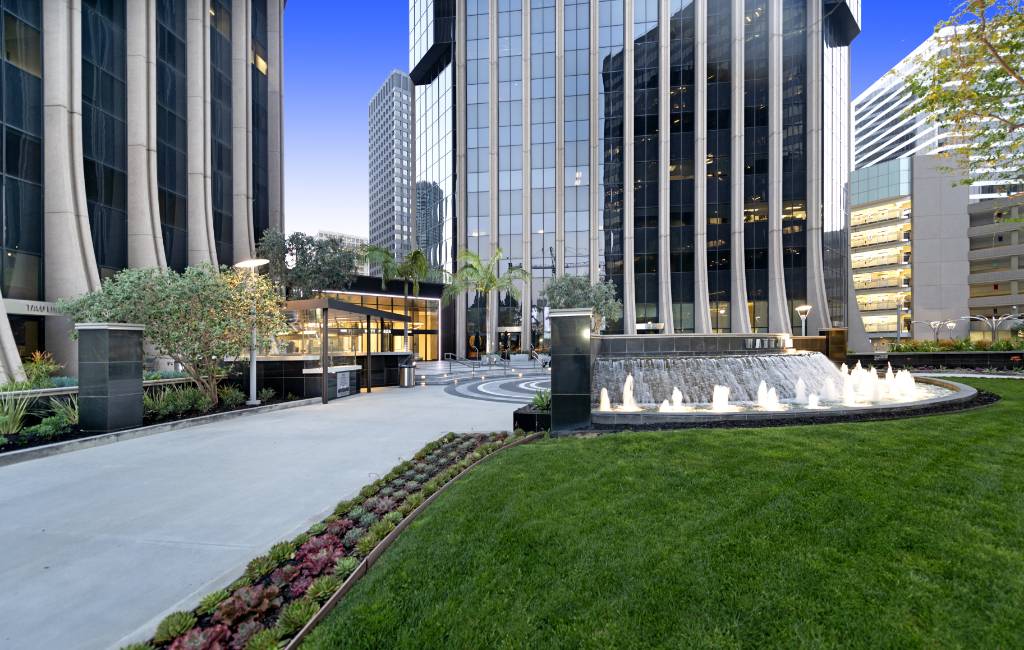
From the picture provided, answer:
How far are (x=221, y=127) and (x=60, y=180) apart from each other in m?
14.1

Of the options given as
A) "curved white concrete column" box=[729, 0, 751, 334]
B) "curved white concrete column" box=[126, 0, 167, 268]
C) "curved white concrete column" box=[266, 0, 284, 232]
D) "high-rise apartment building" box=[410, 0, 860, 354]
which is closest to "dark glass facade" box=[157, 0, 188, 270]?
"curved white concrete column" box=[126, 0, 167, 268]

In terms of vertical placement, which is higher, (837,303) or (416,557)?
(837,303)

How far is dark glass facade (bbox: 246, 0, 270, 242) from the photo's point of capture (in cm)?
3591

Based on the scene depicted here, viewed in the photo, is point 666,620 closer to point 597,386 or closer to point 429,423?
point 429,423

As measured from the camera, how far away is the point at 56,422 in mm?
10297

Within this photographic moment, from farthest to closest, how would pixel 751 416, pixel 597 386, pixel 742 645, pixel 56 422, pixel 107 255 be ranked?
pixel 107 255 → pixel 597 386 → pixel 56 422 → pixel 751 416 → pixel 742 645

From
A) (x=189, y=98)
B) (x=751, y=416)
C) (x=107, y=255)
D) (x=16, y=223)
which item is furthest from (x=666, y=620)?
(x=189, y=98)

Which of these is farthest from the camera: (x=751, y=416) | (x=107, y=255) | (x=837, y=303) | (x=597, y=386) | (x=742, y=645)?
(x=837, y=303)

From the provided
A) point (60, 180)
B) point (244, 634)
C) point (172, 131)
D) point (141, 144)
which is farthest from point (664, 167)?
point (244, 634)

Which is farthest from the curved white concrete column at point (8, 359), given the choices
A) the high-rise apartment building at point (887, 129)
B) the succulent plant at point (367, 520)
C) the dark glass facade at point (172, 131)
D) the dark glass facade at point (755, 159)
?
the high-rise apartment building at point (887, 129)

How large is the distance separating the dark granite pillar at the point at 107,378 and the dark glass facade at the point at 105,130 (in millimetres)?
16040

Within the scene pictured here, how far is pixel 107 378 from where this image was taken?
1066 cm

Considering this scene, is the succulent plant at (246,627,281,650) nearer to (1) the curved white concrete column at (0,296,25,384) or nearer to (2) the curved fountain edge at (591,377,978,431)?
(2) the curved fountain edge at (591,377,978,431)

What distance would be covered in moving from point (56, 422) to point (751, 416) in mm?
15681
